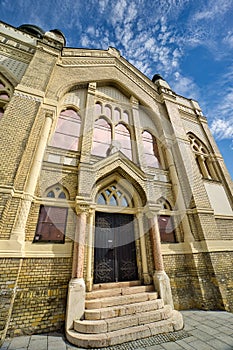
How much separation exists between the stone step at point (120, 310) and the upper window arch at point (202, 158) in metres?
6.73

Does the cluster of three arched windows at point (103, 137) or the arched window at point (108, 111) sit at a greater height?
the arched window at point (108, 111)

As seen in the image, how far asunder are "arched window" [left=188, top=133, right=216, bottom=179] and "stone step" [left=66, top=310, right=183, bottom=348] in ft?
22.8

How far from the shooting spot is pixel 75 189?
551 cm

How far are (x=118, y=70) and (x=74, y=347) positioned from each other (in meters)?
11.9

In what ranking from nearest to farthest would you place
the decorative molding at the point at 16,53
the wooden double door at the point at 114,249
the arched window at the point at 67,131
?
the wooden double door at the point at 114,249
the arched window at the point at 67,131
the decorative molding at the point at 16,53

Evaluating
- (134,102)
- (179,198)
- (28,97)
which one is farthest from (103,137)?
(179,198)

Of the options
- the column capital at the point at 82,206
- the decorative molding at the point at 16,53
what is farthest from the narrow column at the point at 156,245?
the decorative molding at the point at 16,53

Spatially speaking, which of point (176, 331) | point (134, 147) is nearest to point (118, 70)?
point (134, 147)

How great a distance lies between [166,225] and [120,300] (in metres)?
3.32

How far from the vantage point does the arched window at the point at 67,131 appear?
21.6 feet

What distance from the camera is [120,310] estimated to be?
12.6 ft

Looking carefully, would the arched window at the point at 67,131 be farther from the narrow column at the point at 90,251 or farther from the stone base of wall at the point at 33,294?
the stone base of wall at the point at 33,294

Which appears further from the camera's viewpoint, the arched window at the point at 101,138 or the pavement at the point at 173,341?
the arched window at the point at 101,138

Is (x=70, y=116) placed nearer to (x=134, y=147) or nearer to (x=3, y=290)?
(x=134, y=147)
